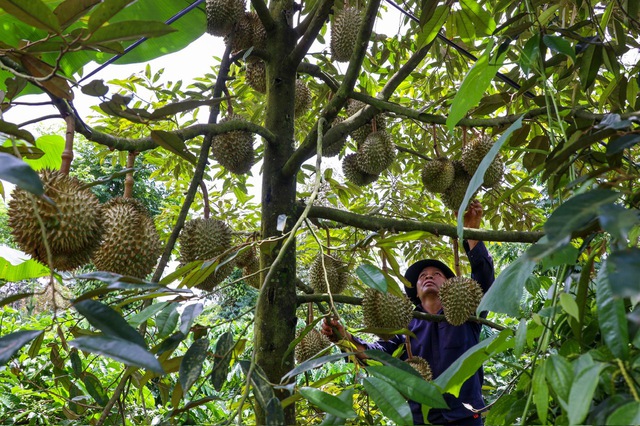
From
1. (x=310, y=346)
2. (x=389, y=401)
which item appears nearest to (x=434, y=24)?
(x=389, y=401)

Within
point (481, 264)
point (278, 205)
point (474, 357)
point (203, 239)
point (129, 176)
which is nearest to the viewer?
point (474, 357)

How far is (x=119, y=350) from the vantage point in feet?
1.57

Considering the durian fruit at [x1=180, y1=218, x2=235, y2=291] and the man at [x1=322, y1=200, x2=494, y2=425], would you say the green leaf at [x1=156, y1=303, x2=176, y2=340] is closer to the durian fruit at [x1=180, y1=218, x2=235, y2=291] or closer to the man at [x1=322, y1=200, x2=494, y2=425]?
the durian fruit at [x1=180, y1=218, x2=235, y2=291]

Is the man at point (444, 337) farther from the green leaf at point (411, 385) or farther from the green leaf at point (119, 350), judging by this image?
the green leaf at point (119, 350)

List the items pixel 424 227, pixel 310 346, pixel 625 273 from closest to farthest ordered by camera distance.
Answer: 1. pixel 625 273
2. pixel 424 227
3. pixel 310 346

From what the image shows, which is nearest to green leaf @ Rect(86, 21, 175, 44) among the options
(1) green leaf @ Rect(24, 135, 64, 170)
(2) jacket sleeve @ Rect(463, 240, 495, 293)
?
(1) green leaf @ Rect(24, 135, 64, 170)

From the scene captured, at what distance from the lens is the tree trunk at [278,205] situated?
1.45m

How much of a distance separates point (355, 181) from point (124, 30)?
4.72ft

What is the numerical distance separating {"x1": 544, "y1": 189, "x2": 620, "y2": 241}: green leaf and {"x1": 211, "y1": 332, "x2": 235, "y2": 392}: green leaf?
48 centimetres

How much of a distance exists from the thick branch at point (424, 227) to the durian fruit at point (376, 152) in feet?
1.23

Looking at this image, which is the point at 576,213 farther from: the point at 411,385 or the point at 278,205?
the point at 278,205

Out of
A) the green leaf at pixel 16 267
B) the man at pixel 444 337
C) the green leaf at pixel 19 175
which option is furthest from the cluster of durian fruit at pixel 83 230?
the man at pixel 444 337

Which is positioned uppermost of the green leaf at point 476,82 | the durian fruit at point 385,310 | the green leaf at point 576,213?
Result: the green leaf at point 476,82

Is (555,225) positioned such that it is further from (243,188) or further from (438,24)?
(243,188)
